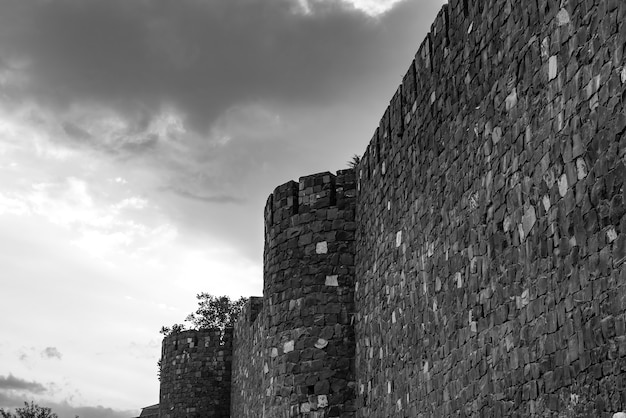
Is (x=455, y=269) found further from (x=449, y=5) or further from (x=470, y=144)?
(x=449, y=5)

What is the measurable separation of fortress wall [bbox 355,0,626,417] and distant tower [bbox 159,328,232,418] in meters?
13.9

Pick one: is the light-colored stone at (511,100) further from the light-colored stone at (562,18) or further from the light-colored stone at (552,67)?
the light-colored stone at (562,18)

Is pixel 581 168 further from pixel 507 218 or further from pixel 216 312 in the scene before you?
pixel 216 312

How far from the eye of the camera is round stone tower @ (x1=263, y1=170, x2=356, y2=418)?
36.3 ft

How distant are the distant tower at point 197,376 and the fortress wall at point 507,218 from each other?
1385 centimetres

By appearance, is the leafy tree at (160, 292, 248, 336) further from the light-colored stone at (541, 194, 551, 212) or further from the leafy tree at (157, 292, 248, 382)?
the light-colored stone at (541, 194, 551, 212)

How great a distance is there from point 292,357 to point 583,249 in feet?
22.2

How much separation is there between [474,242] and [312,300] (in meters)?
4.85

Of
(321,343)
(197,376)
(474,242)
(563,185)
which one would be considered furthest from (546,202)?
(197,376)

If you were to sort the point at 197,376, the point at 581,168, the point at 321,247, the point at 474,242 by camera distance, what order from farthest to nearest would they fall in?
1. the point at 197,376
2. the point at 321,247
3. the point at 474,242
4. the point at 581,168

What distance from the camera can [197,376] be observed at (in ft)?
77.0

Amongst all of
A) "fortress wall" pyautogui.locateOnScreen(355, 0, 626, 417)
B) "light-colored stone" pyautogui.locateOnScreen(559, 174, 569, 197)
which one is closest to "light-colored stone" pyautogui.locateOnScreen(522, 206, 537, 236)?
"fortress wall" pyautogui.locateOnScreen(355, 0, 626, 417)

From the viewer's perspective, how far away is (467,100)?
7.35m

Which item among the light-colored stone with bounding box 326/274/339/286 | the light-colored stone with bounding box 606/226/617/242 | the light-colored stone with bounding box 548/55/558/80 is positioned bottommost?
the light-colored stone with bounding box 606/226/617/242
